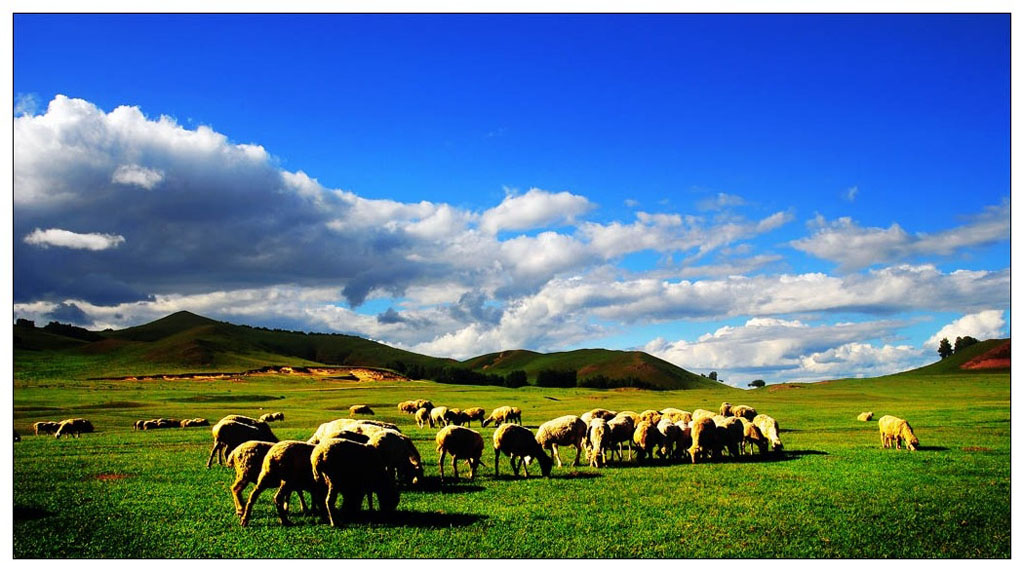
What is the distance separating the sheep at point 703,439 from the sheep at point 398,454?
12981mm

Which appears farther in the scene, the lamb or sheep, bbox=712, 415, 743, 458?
the lamb

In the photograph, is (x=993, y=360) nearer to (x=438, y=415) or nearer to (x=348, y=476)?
(x=438, y=415)

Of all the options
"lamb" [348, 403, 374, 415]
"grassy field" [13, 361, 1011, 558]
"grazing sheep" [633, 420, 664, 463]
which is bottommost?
"lamb" [348, 403, 374, 415]

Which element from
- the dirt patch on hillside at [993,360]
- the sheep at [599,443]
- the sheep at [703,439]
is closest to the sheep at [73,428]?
the sheep at [599,443]

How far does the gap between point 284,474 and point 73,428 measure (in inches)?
1334

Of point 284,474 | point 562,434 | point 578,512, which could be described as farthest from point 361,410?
point 578,512

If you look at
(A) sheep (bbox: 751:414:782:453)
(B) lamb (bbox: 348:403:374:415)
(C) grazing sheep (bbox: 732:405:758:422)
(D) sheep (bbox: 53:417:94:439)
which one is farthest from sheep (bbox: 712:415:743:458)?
(B) lamb (bbox: 348:403:374:415)

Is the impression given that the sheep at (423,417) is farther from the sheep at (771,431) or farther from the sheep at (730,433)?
the sheep at (730,433)

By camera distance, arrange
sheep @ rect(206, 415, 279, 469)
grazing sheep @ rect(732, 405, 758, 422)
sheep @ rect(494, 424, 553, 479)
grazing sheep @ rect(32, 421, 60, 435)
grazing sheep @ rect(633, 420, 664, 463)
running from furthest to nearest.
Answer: grazing sheep @ rect(732, 405, 758, 422)
grazing sheep @ rect(32, 421, 60, 435)
grazing sheep @ rect(633, 420, 664, 463)
sheep @ rect(206, 415, 279, 469)
sheep @ rect(494, 424, 553, 479)

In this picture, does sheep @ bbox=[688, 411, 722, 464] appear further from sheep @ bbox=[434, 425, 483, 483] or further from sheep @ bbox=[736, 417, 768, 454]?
sheep @ bbox=[434, 425, 483, 483]

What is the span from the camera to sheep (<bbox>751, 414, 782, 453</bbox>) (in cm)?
2988

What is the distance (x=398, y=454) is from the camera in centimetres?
1975

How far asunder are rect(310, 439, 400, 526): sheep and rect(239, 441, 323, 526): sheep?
239 millimetres
